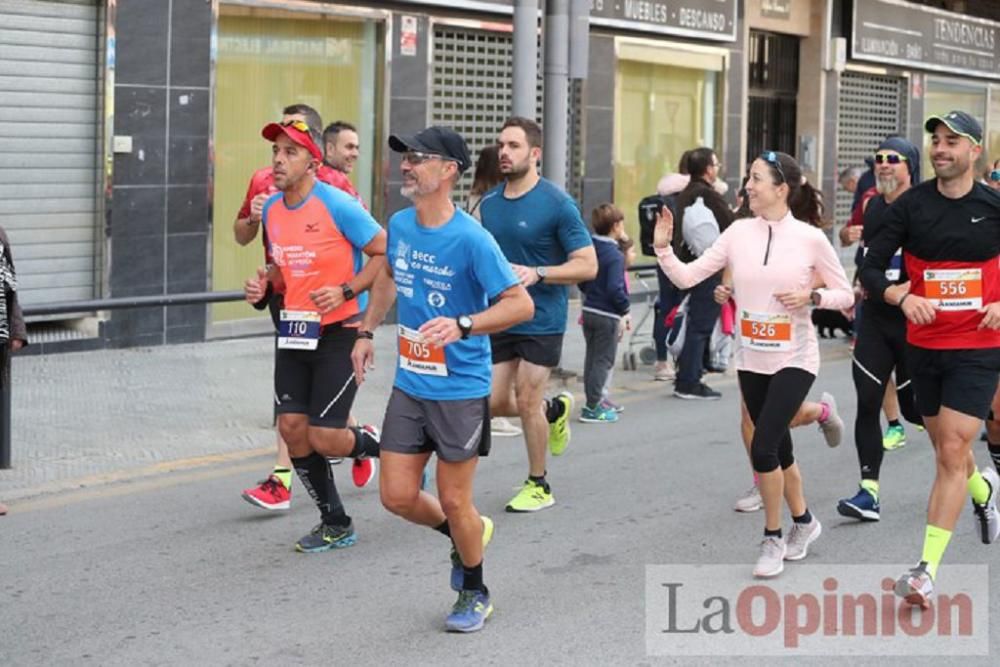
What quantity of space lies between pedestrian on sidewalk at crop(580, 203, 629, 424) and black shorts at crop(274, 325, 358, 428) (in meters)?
4.23

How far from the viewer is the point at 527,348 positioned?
838cm

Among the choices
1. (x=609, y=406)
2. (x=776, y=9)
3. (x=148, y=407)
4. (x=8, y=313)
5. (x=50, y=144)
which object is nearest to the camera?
(x=8, y=313)

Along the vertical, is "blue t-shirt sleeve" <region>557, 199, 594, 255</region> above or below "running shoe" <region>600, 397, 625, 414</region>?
above

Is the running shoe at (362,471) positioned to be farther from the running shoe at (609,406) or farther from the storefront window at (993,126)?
the storefront window at (993,126)

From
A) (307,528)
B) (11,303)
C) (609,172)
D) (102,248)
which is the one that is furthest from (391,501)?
(609,172)

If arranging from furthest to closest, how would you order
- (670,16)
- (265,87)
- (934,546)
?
(670,16) < (265,87) < (934,546)

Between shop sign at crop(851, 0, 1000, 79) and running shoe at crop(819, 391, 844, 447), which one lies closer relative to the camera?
running shoe at crop(819, 391, 844, 447)

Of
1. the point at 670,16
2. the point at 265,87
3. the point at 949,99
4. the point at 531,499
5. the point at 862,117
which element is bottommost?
the point at 531,499

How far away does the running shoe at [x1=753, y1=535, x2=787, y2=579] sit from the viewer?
712 cm

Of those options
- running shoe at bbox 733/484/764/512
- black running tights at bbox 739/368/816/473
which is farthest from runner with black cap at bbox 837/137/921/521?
black running tights at bbox 739/368/816/473

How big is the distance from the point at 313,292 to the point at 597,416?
4.58m

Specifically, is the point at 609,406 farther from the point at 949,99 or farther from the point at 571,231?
the point at 949,99

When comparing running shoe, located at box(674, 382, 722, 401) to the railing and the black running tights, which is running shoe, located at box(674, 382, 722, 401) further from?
the black running tights

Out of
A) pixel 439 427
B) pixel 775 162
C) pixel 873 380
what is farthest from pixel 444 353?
pixel 873 380
